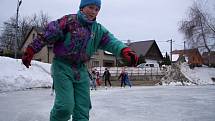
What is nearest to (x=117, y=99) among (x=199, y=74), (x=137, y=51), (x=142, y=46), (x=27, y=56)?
(x=27, y=56)

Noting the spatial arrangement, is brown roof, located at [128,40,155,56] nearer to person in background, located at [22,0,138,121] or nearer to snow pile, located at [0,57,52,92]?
snow pile, located at [0,57,52,92]

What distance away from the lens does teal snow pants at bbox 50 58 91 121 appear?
3188 millimetres

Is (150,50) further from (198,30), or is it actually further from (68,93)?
(68,93)

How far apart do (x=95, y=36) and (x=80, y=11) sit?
0.29m

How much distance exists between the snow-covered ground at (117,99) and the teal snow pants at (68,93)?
2.27 m

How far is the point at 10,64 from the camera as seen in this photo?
1795 cm

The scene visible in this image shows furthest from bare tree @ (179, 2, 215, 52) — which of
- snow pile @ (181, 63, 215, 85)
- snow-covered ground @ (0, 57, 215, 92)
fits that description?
snow-covered ground @ (0, 57, 215, 92)

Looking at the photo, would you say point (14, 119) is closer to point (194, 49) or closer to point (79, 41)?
point (79, 41)

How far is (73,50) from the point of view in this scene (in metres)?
3.30

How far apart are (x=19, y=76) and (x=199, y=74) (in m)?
20.4

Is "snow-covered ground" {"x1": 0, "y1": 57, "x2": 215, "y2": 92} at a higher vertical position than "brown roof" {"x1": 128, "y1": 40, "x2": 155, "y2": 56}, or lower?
lower

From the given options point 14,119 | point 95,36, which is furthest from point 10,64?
point 95,36

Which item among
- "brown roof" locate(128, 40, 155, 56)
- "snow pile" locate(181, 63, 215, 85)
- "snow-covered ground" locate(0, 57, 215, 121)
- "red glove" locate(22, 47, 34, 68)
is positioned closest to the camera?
"red glove" locate(22, 47, 34, 68)

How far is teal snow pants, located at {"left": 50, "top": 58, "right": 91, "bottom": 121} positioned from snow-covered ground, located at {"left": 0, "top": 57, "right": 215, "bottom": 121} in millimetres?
2266
